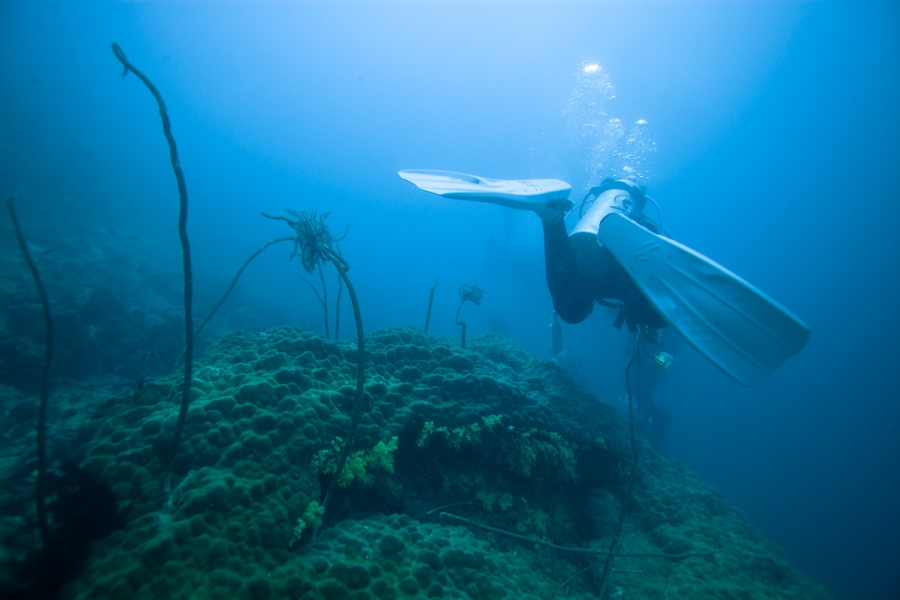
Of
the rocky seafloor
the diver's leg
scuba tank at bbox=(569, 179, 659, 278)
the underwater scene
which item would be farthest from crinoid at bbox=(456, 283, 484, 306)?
scuba tank at bbox=(569, 179, 659, 278)

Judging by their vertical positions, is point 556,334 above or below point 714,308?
below

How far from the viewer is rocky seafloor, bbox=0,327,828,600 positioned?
6.55 ft

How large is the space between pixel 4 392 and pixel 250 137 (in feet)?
481

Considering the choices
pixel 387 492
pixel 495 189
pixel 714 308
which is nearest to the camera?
pixel 387 492

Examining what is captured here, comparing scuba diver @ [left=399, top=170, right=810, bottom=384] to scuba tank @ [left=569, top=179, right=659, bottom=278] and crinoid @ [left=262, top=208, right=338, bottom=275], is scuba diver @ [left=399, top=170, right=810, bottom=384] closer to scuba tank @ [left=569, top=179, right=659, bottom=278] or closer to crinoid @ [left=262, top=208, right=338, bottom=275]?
scuba tank @ [left=569, top=179, right=659, bottom=278]

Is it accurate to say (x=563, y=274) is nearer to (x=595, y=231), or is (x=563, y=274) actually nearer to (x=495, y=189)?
(x=595, y=231)

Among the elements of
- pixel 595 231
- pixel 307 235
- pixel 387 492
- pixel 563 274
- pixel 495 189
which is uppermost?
pixel 495 189

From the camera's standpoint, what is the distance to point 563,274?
4.94 metres

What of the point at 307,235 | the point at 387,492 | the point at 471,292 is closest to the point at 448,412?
the point at 387,492

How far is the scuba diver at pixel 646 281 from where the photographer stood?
3.09 m

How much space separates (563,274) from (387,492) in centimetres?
369

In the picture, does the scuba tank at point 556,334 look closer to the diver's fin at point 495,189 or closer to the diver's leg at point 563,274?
the diver's leg at point 563,274

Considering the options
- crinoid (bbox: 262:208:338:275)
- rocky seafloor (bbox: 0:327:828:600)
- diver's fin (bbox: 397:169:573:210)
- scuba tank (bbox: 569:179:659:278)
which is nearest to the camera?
rocky seafloor (bbox: 0:327:828:600)

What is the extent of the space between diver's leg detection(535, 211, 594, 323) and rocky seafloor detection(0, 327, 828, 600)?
4.25ft
